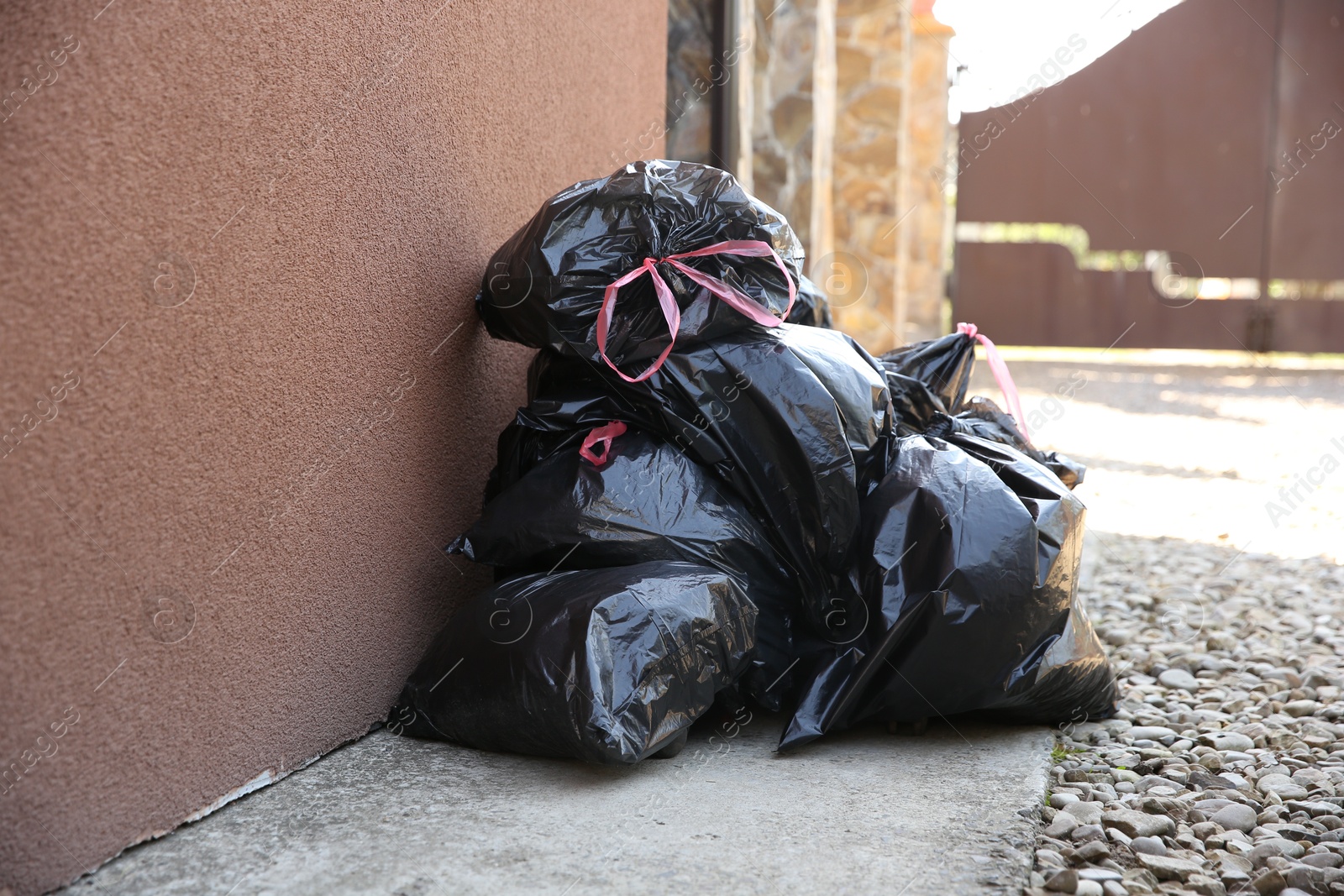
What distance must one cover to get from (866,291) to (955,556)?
5.34m

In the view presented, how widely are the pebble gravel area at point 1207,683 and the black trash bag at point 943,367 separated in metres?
0.78

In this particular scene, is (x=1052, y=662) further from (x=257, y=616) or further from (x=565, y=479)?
(x=257, y=616)

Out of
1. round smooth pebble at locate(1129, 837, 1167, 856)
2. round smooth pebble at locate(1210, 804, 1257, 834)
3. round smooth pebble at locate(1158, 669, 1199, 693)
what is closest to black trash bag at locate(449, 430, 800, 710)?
round smooth pebble at locate(1129, 837, 1167, 856)

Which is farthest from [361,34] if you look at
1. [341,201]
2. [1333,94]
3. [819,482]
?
[1333,94]

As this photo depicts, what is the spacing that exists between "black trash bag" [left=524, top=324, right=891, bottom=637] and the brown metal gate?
798 centimetres

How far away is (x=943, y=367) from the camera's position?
248 cm

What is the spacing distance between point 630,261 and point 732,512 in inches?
20.3

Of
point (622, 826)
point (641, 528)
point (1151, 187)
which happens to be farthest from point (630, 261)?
point (1151, 187)

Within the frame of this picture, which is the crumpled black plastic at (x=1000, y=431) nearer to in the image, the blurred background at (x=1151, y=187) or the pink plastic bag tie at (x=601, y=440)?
the pink plastic bag tie at (x=601, y=440)

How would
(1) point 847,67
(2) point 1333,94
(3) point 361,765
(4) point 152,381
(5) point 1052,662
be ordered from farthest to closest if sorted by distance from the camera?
(2) point 1333,94
(1) point 847,67
(5) point 1052,662
(3) point 361,765
(4) point 152,381

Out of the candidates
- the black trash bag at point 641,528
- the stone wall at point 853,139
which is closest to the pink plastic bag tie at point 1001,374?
the black trash bag at point 641,528

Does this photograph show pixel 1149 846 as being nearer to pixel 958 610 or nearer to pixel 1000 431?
pixel 958 610

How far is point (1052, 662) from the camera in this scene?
6.32ft

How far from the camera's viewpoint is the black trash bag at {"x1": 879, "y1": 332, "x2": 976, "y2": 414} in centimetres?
248
